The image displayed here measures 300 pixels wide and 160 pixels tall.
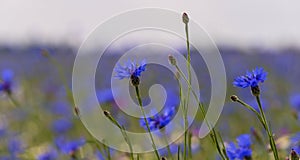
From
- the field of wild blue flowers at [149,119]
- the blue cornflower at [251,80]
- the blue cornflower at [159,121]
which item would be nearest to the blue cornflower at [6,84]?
the field of wild blue flowers at [149,119]

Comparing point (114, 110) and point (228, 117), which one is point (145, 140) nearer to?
point (114, 110)

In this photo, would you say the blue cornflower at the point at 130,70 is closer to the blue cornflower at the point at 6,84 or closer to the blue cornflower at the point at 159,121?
the blue cornflower at the point at 159,121

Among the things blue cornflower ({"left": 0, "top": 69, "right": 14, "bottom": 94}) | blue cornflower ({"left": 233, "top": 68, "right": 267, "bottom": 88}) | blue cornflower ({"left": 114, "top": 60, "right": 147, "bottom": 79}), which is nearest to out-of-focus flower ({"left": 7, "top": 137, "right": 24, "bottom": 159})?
blue cornflower ({"left": 0, "top": 69, "right": 14, "bottom": 94})

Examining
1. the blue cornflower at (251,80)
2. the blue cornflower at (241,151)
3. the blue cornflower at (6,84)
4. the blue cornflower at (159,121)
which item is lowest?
the blue cornflower at (241,151)

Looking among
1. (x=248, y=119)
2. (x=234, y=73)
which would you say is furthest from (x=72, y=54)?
(x=248, y=119)

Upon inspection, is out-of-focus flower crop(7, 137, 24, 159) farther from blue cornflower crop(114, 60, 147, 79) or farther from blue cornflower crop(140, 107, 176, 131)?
blue cornflower crop(114, 60, 147, 79)

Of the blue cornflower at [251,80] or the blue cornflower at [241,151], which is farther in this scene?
the blue cornflower at [241,151]

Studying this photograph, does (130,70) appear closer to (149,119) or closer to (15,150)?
(149,119)
